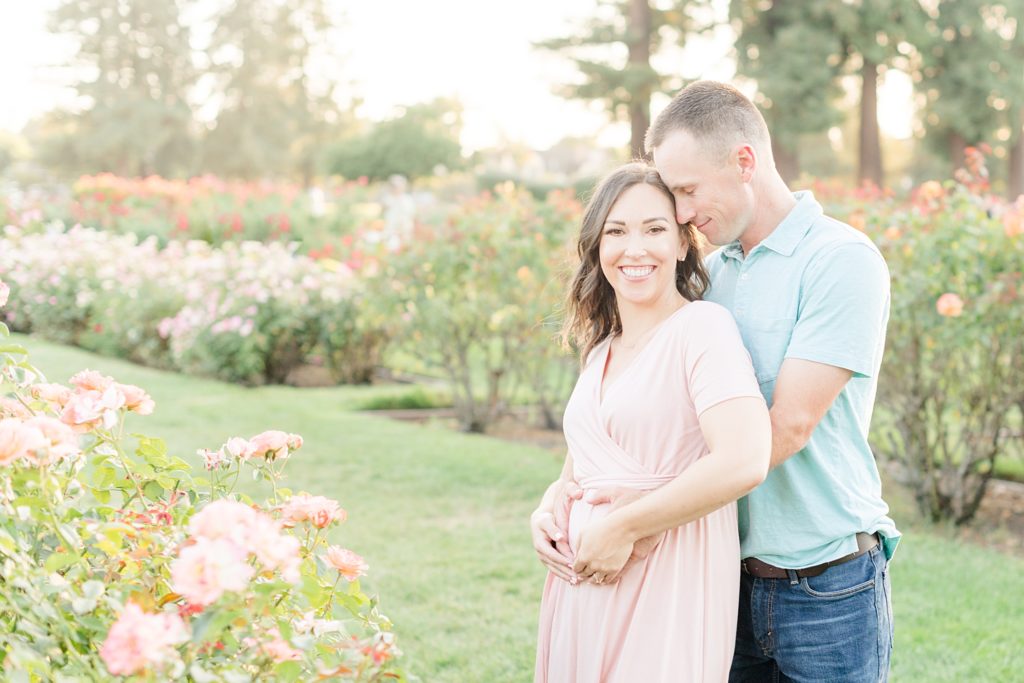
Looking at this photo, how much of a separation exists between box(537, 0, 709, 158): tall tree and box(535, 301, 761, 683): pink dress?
21.8 metres

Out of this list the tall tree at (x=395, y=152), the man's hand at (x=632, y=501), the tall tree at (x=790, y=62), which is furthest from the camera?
the tall tree at (x=395, y=152)

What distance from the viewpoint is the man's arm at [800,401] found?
6.38ft

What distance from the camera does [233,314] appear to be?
9.90 m

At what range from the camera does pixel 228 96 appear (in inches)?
1809

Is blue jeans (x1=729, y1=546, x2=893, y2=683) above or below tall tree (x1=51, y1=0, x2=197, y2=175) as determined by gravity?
below

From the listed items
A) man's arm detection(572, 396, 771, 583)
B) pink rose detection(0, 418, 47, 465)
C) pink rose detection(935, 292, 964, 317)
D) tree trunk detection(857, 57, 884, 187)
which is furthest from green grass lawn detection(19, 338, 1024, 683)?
tree trunk detection(857, 57, 884, 187)

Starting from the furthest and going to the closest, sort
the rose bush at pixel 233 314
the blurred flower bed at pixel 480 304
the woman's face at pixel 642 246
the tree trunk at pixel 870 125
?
the tree trunk at pixel 870 125 → the rose bush at pixel 233 314 → the blurred flower bed at pixel 480 304 → the woman's face at pixel 642 246

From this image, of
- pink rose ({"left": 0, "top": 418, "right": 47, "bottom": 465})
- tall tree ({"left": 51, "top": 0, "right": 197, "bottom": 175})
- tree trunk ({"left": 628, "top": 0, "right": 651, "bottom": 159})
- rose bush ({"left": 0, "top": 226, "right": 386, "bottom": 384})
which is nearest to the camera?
pink rose ({"left": 0, "top": 418, "right": 47, "bottom": 465})

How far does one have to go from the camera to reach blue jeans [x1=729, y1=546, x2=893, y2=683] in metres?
2.08

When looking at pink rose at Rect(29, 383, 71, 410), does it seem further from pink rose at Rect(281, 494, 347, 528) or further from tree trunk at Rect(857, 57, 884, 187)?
tree trunk at Rect(857, 57, 884, 187)

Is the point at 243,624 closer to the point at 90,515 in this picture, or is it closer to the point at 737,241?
the point at 90,515

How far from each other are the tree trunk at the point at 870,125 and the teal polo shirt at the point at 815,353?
924 inches

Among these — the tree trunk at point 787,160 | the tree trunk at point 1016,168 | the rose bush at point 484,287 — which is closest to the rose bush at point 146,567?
the rose bush at point 484,287

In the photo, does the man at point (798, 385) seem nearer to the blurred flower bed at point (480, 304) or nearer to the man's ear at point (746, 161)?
the man's ear at point (746, 161)
